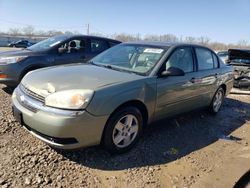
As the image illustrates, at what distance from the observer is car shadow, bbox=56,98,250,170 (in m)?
3.50

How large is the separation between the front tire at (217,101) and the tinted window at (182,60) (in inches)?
52.4

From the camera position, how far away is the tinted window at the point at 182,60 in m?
4.39

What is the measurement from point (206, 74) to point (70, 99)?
3.08 m

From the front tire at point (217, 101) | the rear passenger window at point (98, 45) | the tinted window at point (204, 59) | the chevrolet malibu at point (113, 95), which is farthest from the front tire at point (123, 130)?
the rear passenger window at point (98, 45)

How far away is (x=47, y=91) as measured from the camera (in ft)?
10.7

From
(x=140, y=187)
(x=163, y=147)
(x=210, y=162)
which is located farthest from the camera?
(x=163, y=147)

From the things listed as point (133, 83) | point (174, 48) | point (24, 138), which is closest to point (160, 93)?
point (133, 83)

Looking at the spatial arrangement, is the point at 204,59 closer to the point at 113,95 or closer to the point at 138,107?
the point at 138,107

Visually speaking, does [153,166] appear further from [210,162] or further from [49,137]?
[49,137]

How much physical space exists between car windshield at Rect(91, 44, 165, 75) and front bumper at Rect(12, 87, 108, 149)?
122 centimetres

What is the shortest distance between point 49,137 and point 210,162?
2.26 metres

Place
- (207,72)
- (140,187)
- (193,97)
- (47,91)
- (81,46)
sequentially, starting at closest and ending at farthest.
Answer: (140,187) → (47,91) → (193,97) → (207,72) → (81,46)

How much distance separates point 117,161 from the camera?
351 cm

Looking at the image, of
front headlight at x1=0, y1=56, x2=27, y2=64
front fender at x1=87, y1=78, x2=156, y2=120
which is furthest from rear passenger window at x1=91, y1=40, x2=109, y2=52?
front fender at x1=87, y1=78, x2=156, y2=120
